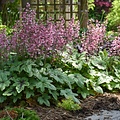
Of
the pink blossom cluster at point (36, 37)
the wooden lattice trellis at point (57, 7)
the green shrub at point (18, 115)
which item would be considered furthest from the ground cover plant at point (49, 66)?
the wooden lattice trellis at point (57, 7)

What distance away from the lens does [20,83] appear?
403 centimetres

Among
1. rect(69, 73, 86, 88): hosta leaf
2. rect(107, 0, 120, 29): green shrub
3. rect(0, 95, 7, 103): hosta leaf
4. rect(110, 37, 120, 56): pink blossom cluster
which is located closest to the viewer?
rect(0, 95, 7, 103): hosta leaf

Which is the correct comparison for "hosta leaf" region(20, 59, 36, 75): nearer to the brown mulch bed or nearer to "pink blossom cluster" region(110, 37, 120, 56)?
the brown mulch bed

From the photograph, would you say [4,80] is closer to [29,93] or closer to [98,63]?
[29,93]

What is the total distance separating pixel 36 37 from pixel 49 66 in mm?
389

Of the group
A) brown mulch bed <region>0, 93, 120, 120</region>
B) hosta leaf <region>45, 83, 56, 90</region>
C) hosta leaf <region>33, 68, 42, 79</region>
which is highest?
hosta leaf <region>33, 68, 42, 79</region>

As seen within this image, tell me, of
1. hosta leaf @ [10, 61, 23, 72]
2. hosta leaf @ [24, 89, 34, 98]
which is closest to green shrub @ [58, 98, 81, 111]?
hosta leaf @ [24, 89, 34, 98]

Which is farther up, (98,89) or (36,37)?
(36,37)

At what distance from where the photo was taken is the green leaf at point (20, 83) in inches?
154

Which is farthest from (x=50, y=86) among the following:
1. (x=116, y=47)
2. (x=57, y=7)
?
(x=57, y=7)

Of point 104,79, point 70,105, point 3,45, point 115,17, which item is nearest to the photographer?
point 70,105

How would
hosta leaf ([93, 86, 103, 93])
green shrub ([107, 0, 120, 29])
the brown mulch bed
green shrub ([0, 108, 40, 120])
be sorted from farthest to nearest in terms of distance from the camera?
green shrub ([107, 0, 120, 29]), hosta leaf ([93, 86, 103, 93]), the brown mulch bed, green shrub ([0, 108, 40, 120])

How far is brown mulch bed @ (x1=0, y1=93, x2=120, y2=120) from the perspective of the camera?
376 cm

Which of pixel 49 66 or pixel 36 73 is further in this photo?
pixel 49 66
